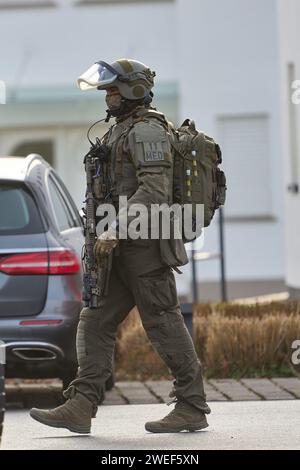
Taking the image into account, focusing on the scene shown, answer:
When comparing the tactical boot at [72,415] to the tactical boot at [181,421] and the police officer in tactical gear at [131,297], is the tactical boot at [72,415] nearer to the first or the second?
the police officer in tactical gear at [131,297]

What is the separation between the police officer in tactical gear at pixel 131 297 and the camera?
8.24 m

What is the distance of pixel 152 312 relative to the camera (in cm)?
834

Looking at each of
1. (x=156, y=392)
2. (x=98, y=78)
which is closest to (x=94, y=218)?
(x=98, y=78)

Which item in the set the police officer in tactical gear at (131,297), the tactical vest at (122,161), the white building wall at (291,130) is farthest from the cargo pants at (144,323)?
the white building wall at (291,130)

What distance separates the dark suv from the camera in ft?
32.2

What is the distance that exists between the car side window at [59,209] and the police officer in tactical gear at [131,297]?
1.91 meters

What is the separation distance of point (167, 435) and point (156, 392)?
8.33 feet

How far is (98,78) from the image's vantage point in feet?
27.3

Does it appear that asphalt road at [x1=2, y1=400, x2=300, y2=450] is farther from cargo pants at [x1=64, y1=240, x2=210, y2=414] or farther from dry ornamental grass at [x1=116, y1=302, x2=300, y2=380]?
dry ornamental grass at [x1=116, y1=302, x2=300, y2=380]

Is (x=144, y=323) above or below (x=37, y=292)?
below

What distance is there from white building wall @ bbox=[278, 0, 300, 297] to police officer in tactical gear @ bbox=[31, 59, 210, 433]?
28.7 ft

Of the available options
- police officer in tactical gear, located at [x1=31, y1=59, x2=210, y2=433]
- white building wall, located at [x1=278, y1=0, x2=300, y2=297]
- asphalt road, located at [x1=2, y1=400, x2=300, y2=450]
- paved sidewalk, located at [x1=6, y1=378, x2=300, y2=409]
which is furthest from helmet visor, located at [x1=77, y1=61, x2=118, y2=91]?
white building wall, located at [x1=278, y1=0, x2=300, y2=297]

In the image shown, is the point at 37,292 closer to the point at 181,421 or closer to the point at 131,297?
the point at 131,297

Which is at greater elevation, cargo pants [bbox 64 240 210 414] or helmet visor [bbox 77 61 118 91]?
helmet visor [bbox 77 61 118 91]
